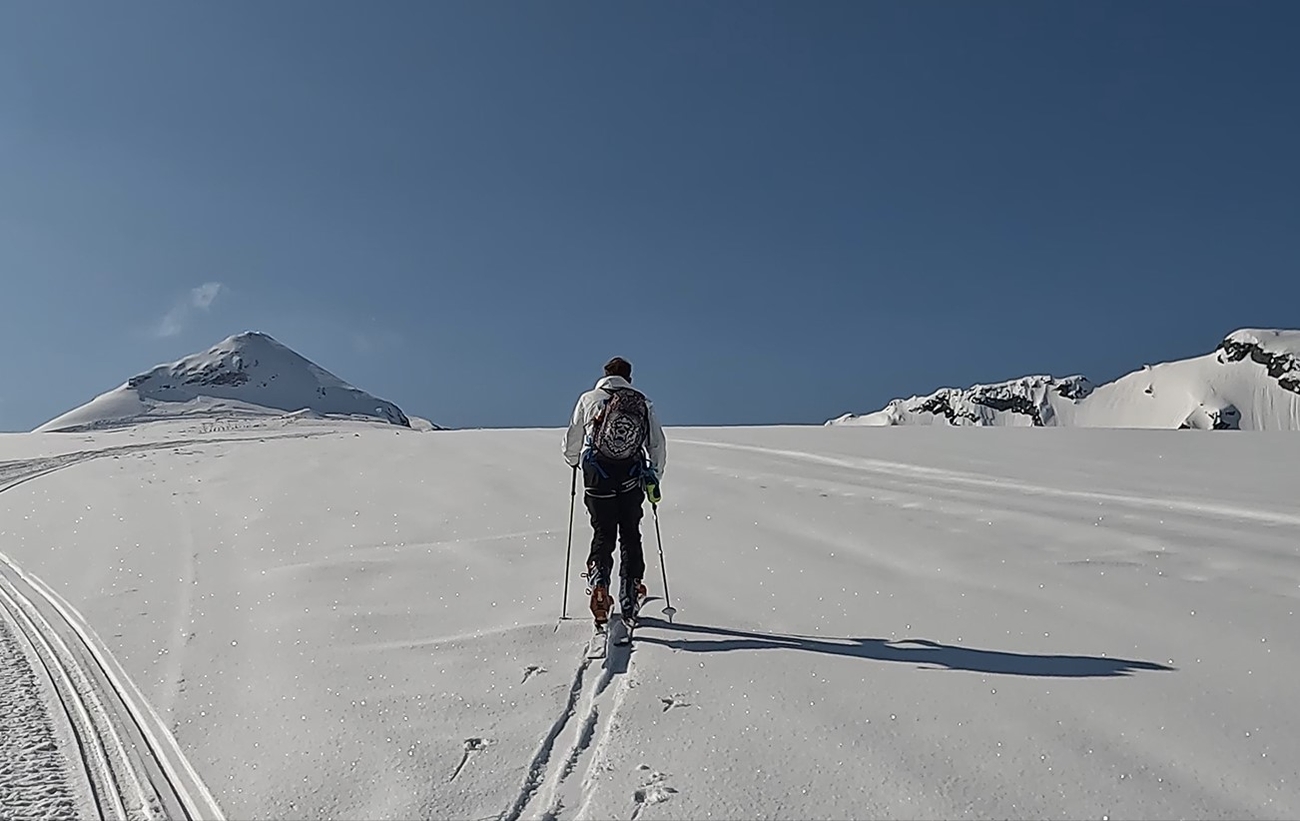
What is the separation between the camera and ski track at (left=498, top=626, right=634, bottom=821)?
11.4 feet

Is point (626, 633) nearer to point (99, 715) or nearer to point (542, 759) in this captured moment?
point (542, 759)

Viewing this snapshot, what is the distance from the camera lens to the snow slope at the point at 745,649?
11.9 ft

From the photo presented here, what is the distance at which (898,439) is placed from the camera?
17156mm

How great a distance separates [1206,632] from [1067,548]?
91.0 inches

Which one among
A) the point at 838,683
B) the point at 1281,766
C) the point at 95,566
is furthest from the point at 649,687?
the point at 95,566

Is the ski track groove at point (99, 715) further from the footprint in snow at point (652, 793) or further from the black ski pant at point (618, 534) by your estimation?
the black ski pant at point (618, 534)

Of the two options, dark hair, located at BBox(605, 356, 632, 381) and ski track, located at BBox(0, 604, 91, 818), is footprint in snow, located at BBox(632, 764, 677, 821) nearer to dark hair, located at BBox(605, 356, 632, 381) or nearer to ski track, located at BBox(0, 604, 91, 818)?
ski track, located at BBox(0, 604, 91, 818)

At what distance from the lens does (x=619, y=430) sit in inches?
233

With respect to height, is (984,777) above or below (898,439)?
below

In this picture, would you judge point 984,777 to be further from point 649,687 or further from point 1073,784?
point 649,687

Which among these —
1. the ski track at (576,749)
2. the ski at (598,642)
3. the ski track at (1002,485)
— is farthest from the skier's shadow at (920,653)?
the ski track at (1002,485)

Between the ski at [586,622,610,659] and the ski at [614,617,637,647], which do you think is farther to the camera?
the ski at [614,617,637,647]

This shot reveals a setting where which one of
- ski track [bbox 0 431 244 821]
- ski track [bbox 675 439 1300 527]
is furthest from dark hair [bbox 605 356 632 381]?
ski track [bbox 675 439 1300 527]

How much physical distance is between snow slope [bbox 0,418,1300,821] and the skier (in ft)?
1.36
